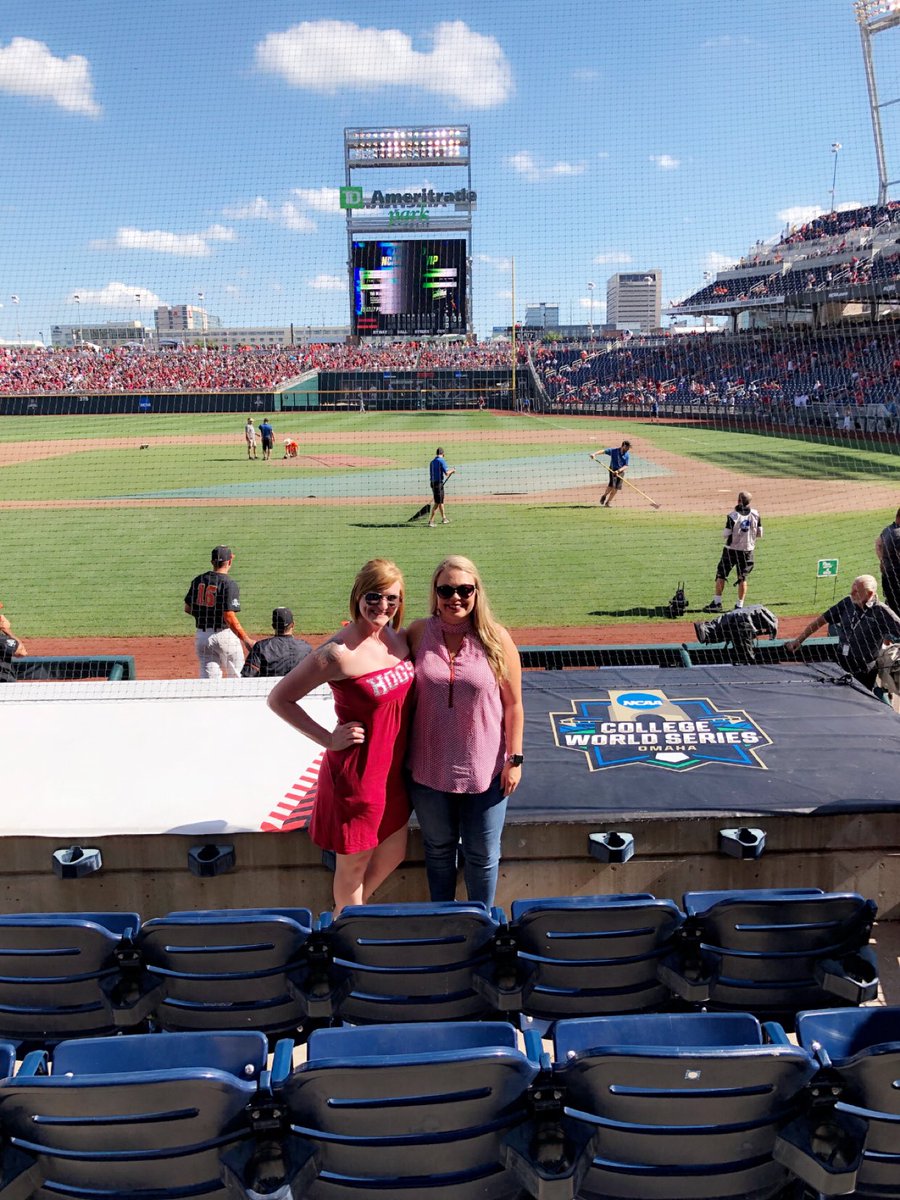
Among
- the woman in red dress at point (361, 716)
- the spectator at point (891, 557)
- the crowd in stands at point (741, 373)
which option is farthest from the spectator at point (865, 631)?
the crowd in stands at point (741, 373)

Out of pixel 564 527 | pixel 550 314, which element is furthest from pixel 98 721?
pixel 550 314

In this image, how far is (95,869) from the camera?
4.01 metres

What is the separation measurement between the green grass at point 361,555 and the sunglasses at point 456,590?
7.59m

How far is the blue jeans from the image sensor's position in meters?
3.55

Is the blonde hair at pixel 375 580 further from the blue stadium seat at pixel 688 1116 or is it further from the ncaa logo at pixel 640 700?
the ncaa logo at pixel 640 700

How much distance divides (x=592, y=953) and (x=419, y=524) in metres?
14.7

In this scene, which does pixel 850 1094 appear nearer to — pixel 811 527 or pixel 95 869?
pixel 95 869

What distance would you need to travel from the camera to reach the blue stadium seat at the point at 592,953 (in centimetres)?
295

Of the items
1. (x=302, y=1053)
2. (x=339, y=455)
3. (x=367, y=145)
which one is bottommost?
(x=302, y=1053)

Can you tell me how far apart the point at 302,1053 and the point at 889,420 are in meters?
31.9

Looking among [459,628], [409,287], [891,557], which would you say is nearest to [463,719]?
[459,628]

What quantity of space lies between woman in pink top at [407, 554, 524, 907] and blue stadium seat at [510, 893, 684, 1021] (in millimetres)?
527

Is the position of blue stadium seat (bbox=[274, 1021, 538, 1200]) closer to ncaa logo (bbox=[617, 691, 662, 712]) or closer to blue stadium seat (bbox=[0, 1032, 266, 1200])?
blue stadium seat (bbox=[0, 1032, 266, 1200])

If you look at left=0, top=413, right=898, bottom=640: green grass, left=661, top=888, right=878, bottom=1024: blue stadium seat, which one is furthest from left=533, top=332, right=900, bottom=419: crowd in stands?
left=661, top=888, right=878, bottom=1024: blue stadium seat
